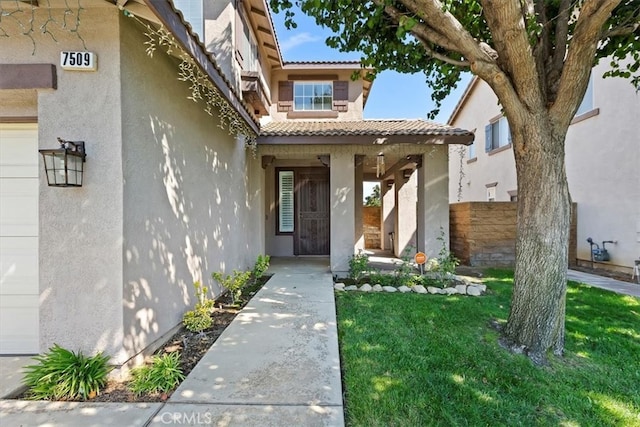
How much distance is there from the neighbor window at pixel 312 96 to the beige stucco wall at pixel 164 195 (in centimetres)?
622

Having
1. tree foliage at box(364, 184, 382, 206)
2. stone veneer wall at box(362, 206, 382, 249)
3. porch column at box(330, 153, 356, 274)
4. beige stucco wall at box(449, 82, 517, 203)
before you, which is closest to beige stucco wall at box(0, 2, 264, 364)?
porch column at box(330, 153, 356, 274)

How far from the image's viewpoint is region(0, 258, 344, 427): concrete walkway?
2467 mm

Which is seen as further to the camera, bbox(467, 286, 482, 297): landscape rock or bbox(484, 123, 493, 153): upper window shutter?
bbox(484, 123, 493, 153): upper window shutter

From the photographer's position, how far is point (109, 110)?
304 centimetres

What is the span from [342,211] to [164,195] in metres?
4.60

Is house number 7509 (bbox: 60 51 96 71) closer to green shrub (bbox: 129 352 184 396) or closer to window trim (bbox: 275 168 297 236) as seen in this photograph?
green shrub (bbox: 129 352 184 396)

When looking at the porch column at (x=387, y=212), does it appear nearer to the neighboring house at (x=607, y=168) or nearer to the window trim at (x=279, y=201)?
the neighboring house at (x=607, y=168)

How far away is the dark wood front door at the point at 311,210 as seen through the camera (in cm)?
1091

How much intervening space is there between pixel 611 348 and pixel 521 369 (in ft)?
5.28

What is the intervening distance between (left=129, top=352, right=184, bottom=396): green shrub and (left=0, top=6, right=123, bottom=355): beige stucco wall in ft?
1.24

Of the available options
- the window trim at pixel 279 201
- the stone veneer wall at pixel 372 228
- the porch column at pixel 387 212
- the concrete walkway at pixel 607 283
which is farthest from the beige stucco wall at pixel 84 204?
the stone veneer wall at pixel 372 228

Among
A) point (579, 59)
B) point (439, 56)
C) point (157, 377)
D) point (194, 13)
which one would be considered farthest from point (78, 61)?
point (579, 59)

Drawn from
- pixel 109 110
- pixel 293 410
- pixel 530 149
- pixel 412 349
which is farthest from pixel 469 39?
pixel 293 410

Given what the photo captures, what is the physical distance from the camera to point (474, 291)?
632 centimetres
